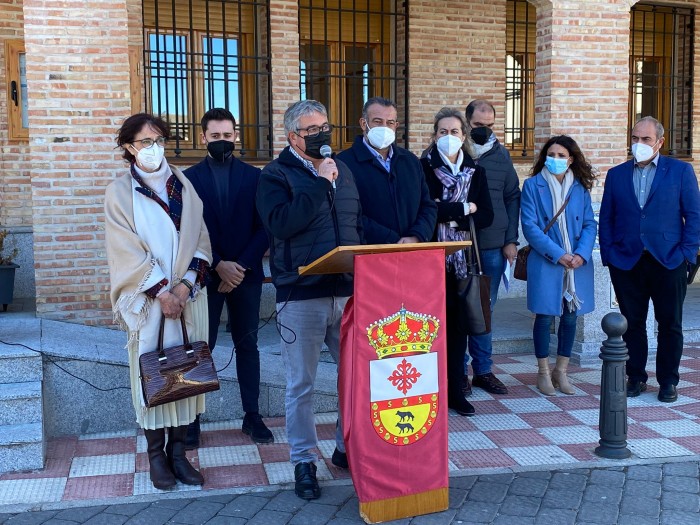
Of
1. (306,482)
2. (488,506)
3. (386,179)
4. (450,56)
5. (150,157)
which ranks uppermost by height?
(450,56)

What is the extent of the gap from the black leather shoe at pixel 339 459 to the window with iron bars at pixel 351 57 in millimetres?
5680

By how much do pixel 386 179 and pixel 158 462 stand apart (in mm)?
2089

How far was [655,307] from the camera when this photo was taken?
5.93m

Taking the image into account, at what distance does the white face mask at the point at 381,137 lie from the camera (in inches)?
181

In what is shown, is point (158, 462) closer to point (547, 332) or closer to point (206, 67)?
point (547, 332)

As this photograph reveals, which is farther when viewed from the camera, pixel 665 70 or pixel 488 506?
pixel 665 70

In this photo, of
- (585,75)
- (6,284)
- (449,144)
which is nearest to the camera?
(449,144)

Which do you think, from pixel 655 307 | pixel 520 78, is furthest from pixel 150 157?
pixel 520 78

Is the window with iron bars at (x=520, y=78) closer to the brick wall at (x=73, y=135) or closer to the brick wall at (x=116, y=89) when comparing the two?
the brick wall at (x=116, y=89)

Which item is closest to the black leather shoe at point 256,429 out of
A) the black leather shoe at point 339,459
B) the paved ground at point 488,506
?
the black leather shoe at point 339,459

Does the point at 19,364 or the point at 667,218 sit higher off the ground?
the point at 667,218

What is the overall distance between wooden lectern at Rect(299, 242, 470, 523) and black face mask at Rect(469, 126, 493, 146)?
207 cm

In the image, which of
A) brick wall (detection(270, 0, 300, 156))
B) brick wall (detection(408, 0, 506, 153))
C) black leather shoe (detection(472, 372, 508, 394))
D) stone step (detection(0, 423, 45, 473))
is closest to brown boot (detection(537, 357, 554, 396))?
black leather shoe (detection(472, 372, 508, 394))

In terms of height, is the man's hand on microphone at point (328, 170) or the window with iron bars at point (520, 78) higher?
the window with iron bars at point (520, 78)
